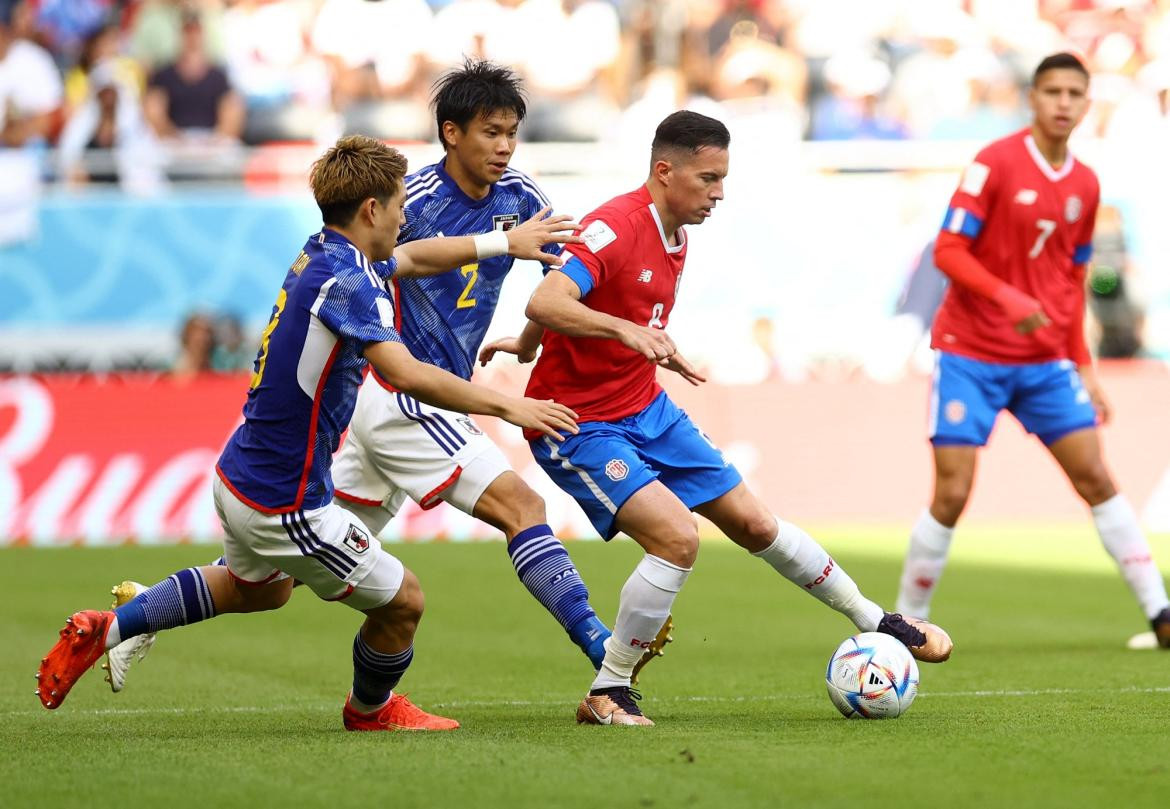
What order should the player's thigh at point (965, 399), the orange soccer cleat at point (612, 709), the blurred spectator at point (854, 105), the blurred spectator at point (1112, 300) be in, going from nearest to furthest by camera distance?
the orange soccer cleat at point (612, 709) < the player's thigh at point (965, 399) < the blurred spectator at point (1112, 300) < the blurred spectator at point (854, 105)

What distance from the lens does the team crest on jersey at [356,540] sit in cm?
601

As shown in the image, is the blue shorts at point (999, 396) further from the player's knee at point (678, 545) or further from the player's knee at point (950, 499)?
the player's knee at point (678, 545)

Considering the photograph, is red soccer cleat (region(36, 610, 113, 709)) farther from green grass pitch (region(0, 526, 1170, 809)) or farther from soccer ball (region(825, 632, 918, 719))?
soccer ball (region(825, 632, 918, 719))

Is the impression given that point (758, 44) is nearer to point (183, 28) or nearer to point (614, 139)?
point (614, 139)

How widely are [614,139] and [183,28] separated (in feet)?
15.7

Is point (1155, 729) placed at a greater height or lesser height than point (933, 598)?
greater

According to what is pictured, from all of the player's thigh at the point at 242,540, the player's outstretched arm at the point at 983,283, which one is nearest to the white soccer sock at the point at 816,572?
the player's thigh at the point at 242,540

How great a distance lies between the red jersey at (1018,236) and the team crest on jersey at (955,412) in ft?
0.90

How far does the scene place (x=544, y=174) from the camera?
18.9m

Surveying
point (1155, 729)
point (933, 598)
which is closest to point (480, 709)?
point (1155, 729)

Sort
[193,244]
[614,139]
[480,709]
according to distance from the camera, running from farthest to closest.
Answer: [614,139] < [193,244] < [480,709]

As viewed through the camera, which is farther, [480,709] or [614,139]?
[614,139]

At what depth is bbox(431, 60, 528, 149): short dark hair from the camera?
6.93 metres

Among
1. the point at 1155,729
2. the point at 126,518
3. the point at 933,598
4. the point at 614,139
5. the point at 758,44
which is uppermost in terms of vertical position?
the point at 758,44
